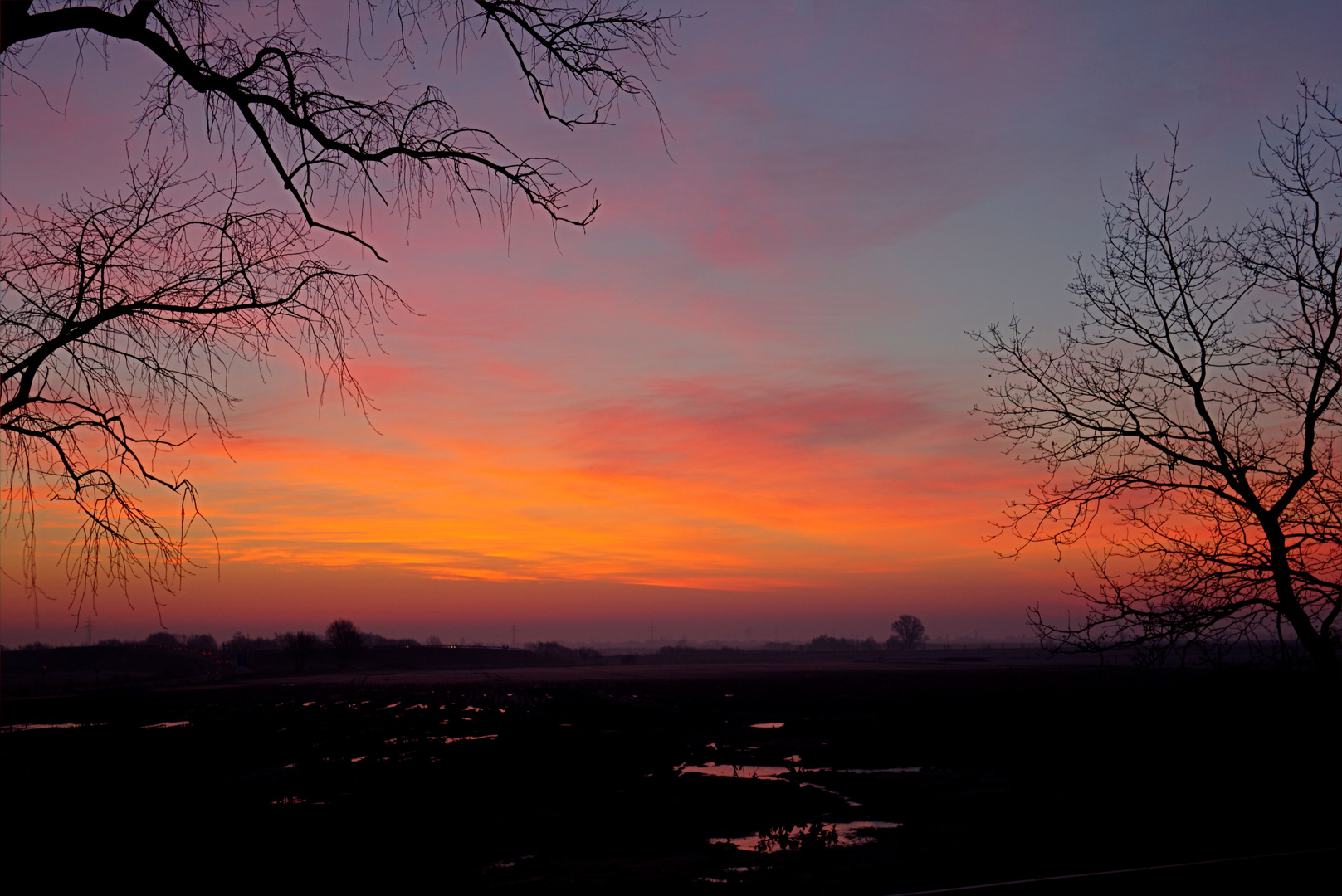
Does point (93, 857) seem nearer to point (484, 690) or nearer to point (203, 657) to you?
point (484, 690)

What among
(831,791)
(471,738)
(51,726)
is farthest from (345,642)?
(831,791)

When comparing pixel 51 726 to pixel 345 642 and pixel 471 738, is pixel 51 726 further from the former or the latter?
pixel 345 642

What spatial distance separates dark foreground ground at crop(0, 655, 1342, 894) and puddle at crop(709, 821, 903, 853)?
86 mm

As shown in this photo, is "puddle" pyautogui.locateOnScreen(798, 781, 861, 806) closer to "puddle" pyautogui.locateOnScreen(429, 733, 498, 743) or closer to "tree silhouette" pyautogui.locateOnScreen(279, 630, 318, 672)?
"puddle" pyautogui.locateOnScreen(429, 733, 498, 743)

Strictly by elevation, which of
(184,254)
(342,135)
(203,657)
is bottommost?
(203,657)

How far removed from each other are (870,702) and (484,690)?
29136 millimetres

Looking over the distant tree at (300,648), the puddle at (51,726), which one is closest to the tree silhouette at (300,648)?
the distant tree at (300,648)

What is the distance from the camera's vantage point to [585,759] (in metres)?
21.9

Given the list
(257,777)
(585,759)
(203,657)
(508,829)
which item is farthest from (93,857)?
(203,657)

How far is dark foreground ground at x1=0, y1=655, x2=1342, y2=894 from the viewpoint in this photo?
1104 cm

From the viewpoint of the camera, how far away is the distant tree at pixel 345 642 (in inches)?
4577

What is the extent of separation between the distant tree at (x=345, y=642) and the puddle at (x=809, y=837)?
113524mm

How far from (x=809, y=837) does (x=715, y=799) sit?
371 cm

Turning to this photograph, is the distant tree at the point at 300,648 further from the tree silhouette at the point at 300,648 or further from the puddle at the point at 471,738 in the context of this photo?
the puddle at the point at 471,738
